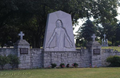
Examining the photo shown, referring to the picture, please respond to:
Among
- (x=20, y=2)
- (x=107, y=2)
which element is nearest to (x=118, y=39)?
(x=107, y=2)

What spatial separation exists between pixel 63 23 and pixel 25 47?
437 cm

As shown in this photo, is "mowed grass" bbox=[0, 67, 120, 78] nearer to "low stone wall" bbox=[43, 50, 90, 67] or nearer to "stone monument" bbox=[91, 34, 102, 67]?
"low stone wall" bbox=[43, 50, 90, 67]

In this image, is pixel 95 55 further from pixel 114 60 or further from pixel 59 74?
pixel 59 74

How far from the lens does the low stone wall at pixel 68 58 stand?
17.8m

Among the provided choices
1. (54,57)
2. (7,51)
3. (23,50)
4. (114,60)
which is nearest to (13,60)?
(7,51)

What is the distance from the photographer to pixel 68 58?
61.1 ft

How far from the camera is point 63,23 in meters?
18.8

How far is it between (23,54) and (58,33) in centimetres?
385

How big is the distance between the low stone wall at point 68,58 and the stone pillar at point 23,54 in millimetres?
1559

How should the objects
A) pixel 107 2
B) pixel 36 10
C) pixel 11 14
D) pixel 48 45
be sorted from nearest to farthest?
pixel 48 45 → pixel 36 10 → pixel 11 14 → pixel 107 2

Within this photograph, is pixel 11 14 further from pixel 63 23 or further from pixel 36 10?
pixel 63 23

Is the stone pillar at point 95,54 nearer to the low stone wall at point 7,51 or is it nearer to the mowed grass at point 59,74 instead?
the mowed grass at point 59,74

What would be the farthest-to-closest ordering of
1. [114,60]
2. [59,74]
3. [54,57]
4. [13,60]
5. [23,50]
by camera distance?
[114,60]
[54,57]
[23,50]
[13,60]
[59,74]

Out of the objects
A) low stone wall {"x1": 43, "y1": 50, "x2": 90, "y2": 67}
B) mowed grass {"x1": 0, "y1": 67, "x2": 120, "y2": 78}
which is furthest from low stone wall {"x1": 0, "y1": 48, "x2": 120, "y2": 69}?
mowed grass {"x1": 0, "y1": 67, "x2": 120, "y2": 78}
